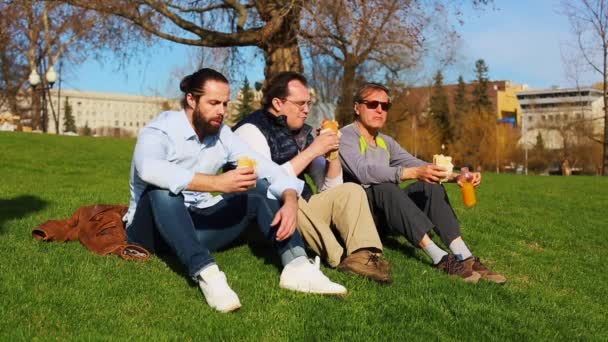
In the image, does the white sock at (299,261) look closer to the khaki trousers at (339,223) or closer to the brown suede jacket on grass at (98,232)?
the khaki trousers at (339,223)

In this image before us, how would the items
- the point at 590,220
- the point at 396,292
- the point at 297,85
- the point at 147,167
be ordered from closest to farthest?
the point at 147,167, the point at 396,292, the point at 297,85, the point at 590,220

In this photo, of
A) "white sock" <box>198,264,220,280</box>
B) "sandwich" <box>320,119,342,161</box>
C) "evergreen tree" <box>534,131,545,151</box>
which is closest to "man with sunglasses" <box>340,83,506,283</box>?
"sandwich" <box>320,119,342,161</box>

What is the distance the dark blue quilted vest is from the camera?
509cm

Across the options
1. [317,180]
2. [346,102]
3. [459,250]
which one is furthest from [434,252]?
[346,102]

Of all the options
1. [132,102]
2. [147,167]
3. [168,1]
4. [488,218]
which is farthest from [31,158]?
[132,102]

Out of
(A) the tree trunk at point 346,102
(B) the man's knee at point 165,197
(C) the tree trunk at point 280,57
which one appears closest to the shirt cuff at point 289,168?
(B) the man's knee at point 165,197

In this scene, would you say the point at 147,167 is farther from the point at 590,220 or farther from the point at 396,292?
the point at 590,220

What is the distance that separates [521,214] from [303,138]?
5042 millimetres

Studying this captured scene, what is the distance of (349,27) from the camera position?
484 inches

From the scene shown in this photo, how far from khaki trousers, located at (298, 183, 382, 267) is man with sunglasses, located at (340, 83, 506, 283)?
0.38 m

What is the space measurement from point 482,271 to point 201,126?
231 centimetres

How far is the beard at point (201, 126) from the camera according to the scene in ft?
14.1

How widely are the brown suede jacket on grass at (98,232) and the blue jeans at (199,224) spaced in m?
0.11

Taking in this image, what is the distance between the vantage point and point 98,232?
496 cm
